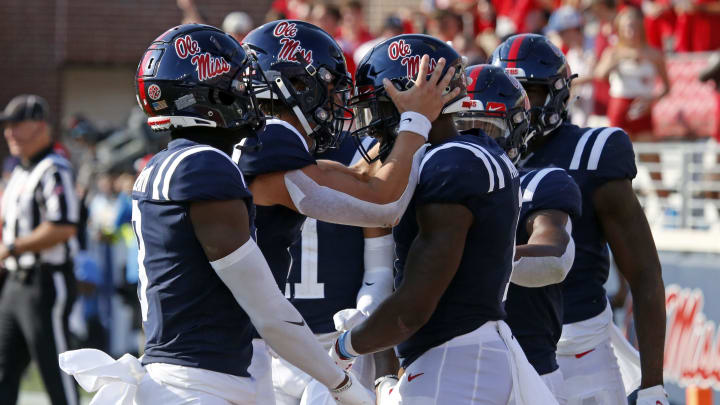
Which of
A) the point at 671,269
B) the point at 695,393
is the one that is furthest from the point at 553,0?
the point at 695,393

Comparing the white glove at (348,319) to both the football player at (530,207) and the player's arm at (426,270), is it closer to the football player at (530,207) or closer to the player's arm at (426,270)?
the player's arm at (426,270)

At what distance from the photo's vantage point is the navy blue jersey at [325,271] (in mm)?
4023

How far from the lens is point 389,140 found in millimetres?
3340

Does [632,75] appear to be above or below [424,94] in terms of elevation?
below

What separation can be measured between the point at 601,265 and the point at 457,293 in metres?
1.11

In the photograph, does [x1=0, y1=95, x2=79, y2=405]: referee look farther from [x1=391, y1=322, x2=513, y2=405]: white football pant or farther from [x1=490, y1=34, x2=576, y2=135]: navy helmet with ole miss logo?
[x1=391, y1=322, x2=513, y2=405]: white football pant

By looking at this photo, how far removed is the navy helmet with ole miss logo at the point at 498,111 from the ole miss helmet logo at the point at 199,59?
0.85 meters

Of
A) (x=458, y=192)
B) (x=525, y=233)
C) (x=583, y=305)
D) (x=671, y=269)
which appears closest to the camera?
(x=458, y=192)

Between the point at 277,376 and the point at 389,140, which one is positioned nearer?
the point at 389,140

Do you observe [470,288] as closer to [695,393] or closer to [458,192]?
[458,192]

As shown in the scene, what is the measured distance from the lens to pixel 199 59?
119 inches

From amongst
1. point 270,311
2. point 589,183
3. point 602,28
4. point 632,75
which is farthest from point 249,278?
point 602,28

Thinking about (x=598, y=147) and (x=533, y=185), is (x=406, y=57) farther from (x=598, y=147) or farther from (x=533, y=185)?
(x=598, y=147)

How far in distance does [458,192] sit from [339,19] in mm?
7858
